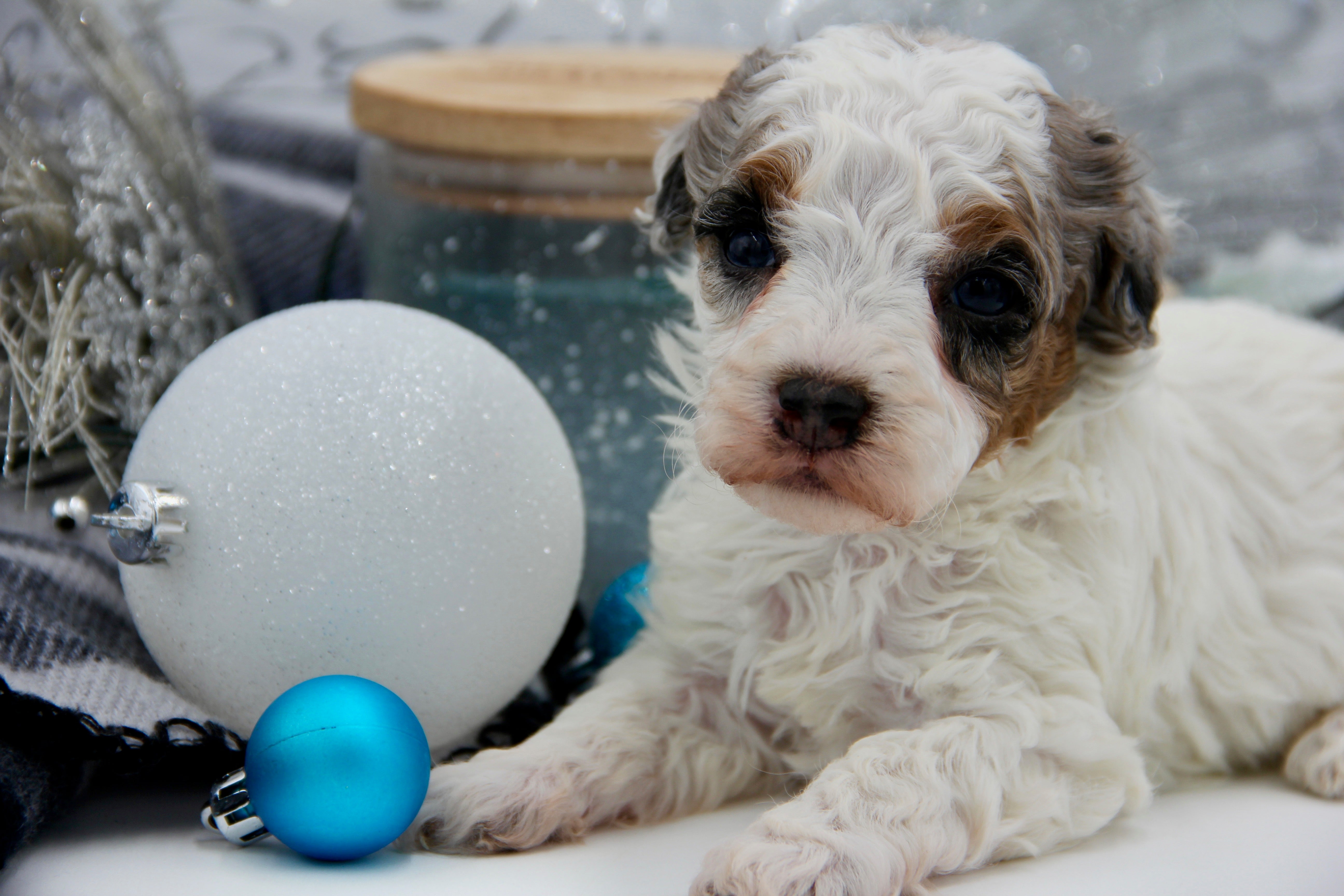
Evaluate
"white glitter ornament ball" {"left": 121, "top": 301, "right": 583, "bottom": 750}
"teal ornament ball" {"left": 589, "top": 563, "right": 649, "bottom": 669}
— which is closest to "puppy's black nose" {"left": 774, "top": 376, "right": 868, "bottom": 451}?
"white glitter ornament ball" {"left": 121, "top": 301, "right": 583, "bottom": 750}

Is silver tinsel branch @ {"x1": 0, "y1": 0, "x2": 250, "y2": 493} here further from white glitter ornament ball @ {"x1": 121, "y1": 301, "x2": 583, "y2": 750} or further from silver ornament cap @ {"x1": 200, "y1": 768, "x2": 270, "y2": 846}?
silver ornament cap @ {"x1": 200, "y1": 768, "x2": 270, "y2": 846}

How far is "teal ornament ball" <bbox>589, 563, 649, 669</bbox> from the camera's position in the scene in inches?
75.5

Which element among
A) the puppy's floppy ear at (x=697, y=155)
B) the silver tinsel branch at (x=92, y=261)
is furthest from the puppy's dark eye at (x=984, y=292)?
the silver tinsel branch at (x=92, y=261)

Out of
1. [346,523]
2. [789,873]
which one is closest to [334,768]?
[346,523]

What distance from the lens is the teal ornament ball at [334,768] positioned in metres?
1.30

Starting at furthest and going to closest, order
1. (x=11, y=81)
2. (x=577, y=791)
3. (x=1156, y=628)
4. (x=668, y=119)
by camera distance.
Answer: (x=668, y=119) → (x=11, y=81) → (x=1156, y=628) → (x=577, y=791)

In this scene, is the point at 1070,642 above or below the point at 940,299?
below

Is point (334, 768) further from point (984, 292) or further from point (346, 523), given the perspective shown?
point (984, 292)

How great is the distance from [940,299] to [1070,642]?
1.66 ft

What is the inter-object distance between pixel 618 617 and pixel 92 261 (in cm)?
105

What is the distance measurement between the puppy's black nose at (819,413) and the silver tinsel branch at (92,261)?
1158mm

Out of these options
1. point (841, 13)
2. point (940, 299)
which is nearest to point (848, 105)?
point (940, 299)

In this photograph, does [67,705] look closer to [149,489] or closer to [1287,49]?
[149,489]

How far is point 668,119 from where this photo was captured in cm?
216
